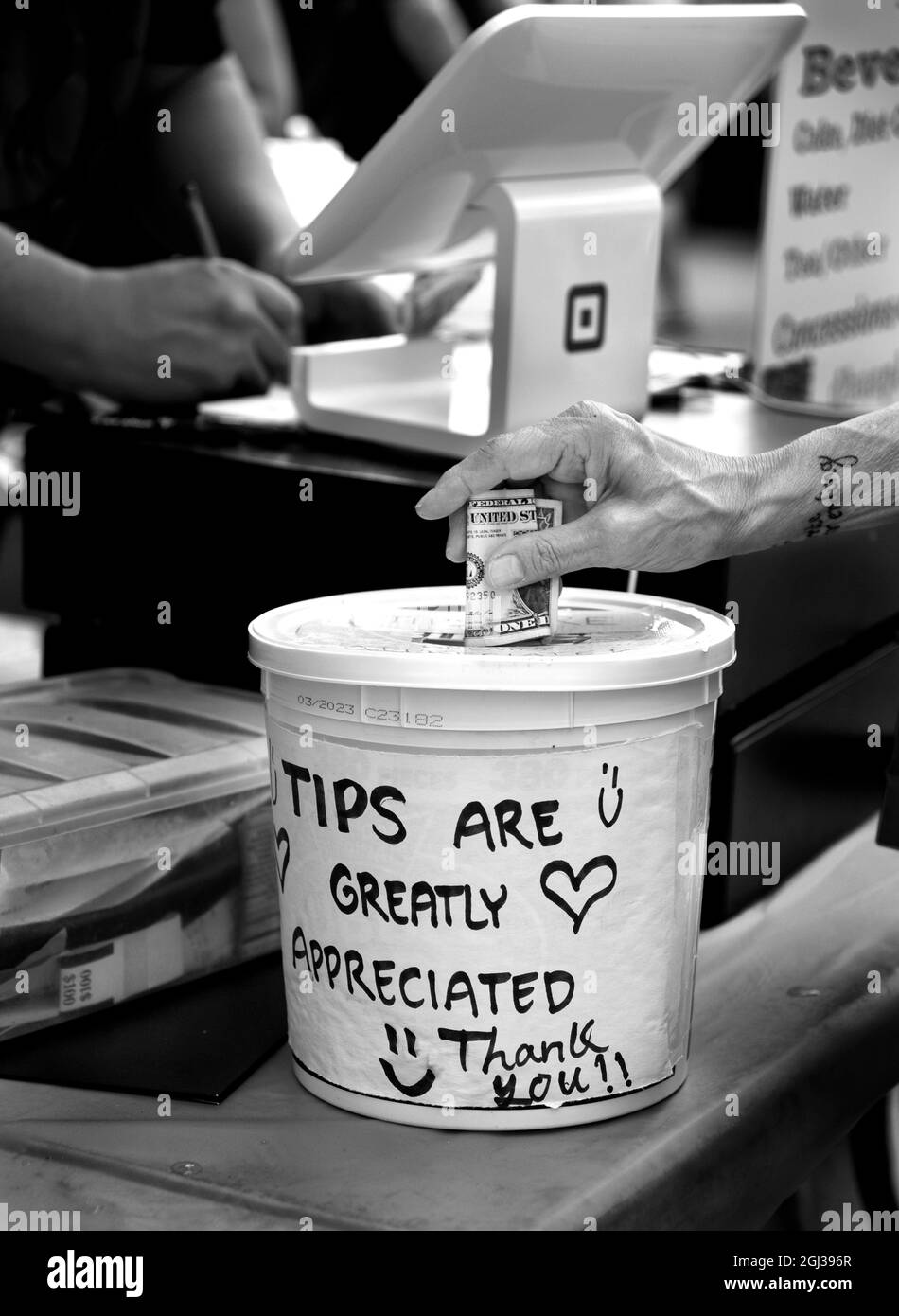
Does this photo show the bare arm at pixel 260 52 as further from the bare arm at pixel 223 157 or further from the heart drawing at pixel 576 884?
the heart drawing at pixel 576 884

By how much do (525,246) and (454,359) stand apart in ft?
1.29

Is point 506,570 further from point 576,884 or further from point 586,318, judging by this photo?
point 586,318

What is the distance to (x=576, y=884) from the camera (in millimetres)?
882

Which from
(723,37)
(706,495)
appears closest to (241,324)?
(723,37)

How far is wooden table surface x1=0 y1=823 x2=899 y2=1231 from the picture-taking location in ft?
2.77

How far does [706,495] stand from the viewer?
1002mm

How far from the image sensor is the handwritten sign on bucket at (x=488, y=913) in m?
0.87

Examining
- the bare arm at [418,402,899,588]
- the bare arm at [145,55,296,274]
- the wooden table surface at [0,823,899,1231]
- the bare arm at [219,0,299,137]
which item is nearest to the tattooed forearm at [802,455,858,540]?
the bare arm at [418,402,899,588]

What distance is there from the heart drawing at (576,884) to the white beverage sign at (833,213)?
0.93m

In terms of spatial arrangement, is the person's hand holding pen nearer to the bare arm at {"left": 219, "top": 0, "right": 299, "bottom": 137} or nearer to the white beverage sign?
the white beverage sign

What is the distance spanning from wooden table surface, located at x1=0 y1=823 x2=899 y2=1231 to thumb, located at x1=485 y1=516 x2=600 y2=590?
1.10 feet

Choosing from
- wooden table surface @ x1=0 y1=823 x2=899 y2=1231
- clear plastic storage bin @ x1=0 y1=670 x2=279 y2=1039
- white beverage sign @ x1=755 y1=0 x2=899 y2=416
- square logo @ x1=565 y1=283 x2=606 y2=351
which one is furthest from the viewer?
white beverage sign @ x1=755 y1=0 x2=899 y2=416

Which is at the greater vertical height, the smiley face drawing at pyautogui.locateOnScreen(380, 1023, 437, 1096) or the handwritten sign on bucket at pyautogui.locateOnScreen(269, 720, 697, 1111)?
the handwritten sign on bucket at pyautogui.locateOnScreen(269, 720, 697, 1111)
